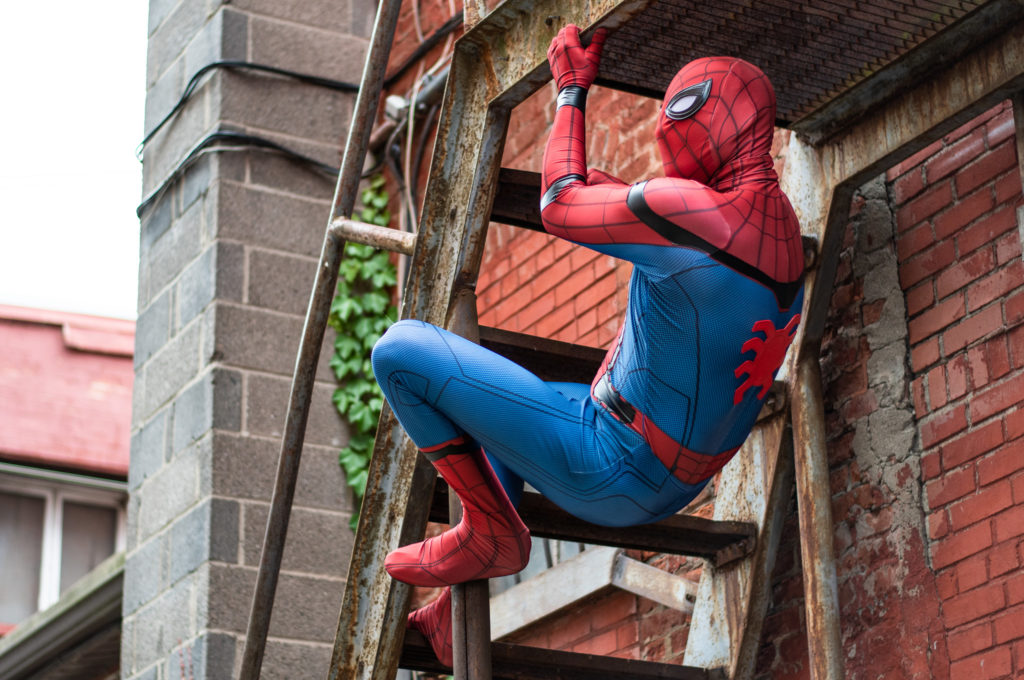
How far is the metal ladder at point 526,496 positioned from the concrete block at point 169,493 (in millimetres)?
2508

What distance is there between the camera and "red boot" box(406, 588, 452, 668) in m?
3.73

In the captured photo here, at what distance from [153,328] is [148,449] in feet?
1.91

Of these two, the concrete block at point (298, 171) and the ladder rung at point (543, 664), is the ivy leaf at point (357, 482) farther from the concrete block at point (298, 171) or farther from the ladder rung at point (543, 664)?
the ladder rung at point (543, 664)

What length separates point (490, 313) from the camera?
6.16 metres

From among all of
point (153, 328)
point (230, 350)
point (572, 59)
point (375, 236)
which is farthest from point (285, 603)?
point (572, 59)

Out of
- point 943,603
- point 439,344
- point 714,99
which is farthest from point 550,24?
point 943,603

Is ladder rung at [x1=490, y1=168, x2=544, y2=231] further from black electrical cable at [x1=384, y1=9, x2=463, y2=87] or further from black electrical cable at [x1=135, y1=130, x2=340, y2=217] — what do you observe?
black electrical cable at [x1=135, y1=130, x2=340, y2=217]

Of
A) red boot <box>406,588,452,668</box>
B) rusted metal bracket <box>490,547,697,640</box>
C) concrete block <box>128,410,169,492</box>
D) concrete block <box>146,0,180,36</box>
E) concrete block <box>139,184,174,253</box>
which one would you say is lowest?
red boot <box>406,588,452,668</box>

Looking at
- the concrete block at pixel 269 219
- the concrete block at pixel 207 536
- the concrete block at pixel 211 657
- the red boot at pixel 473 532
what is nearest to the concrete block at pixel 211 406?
the concrete block at pixel 207 536

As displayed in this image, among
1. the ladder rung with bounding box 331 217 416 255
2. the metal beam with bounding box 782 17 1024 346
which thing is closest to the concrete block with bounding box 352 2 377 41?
the ladder rung with bounding box 331 217 416 255

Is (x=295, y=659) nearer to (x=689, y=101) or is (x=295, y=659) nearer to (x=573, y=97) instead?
(x=573, y=97)

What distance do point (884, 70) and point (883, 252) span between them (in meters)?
0.53

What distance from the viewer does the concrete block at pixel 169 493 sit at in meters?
6.37

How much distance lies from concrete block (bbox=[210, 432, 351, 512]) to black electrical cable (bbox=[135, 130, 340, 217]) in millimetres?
1332
